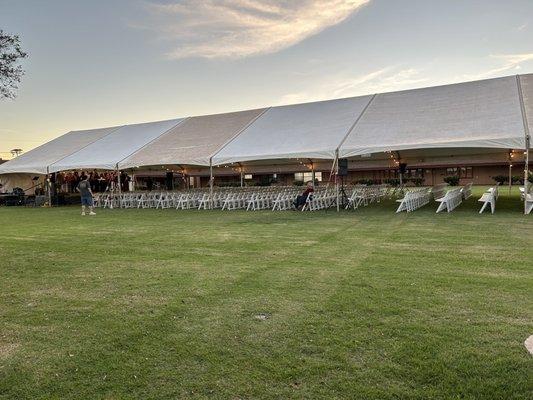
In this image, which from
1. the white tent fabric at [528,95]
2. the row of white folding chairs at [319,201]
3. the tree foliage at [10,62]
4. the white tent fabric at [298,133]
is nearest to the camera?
the tree foliage at [10,62]

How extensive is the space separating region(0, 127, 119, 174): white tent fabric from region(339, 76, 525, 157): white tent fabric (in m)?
15.4

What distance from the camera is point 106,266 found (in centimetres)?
653

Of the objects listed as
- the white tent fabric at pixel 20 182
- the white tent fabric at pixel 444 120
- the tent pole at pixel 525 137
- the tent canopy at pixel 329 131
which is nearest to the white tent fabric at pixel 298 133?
the tent canopy at pixel 329 131

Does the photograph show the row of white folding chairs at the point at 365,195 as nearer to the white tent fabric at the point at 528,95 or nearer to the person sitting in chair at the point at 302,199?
the person sitting in chair at the point at 302,199

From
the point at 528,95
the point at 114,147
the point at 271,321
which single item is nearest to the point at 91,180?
the point at 114,147

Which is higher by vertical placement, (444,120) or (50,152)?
(50,152)

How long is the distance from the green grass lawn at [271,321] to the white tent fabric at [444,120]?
17.8 feet

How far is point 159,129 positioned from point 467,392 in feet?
72.9

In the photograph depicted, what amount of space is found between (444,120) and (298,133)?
17.9 feet

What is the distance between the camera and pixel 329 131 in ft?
53.4

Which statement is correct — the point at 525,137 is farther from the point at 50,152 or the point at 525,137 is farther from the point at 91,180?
the point at 91,180

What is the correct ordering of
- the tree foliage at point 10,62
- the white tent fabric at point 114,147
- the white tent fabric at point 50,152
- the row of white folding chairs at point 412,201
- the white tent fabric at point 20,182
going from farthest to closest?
the white tent fabric at point 20,182 < the white tent fabric at point 50,152 < the white tent fabric at point 114,147 < the row of white folding chairs at point 412,201 < the tree foliage at point 10,62

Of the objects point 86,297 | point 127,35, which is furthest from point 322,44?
point 86,297

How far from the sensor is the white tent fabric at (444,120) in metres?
12.7
